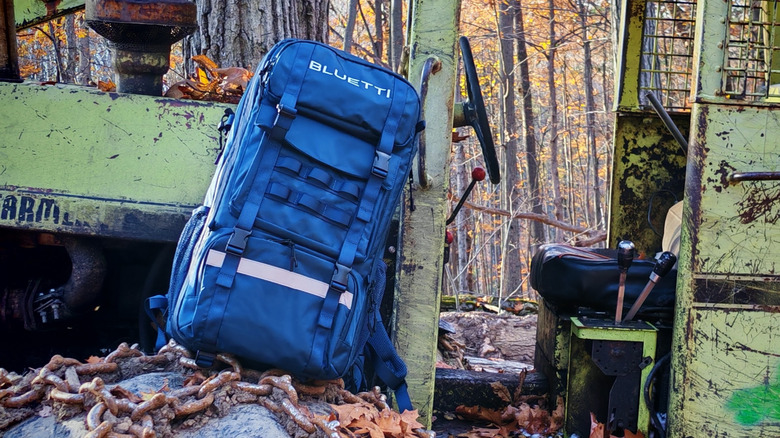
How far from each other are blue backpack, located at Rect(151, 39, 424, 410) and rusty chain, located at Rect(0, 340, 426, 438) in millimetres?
72

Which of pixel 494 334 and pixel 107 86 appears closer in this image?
pixel 107 86

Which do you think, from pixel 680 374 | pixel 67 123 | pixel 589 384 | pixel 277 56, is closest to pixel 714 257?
pixel 680 374

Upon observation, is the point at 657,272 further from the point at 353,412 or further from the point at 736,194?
the point at 353,412

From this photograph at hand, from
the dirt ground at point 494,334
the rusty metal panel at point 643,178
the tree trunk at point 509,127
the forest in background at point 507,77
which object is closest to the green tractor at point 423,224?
the rusty metal panel at point 643,178

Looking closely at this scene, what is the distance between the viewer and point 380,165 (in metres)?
2.32

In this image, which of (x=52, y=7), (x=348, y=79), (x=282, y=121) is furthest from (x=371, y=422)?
(x=52, y=7)

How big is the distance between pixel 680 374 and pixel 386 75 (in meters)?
1.61

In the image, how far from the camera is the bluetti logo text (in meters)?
2.35

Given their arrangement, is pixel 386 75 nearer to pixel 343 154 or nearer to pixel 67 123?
pixel 343 154

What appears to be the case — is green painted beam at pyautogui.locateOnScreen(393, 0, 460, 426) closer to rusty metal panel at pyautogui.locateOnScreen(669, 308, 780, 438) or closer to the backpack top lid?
the backpack top lid

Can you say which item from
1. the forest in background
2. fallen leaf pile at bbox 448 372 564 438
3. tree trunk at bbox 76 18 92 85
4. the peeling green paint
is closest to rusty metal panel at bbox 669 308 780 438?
the peeling green paint

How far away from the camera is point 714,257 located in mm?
2928

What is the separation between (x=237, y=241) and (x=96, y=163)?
0.91 meters

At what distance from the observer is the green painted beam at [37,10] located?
3770 millimetres
